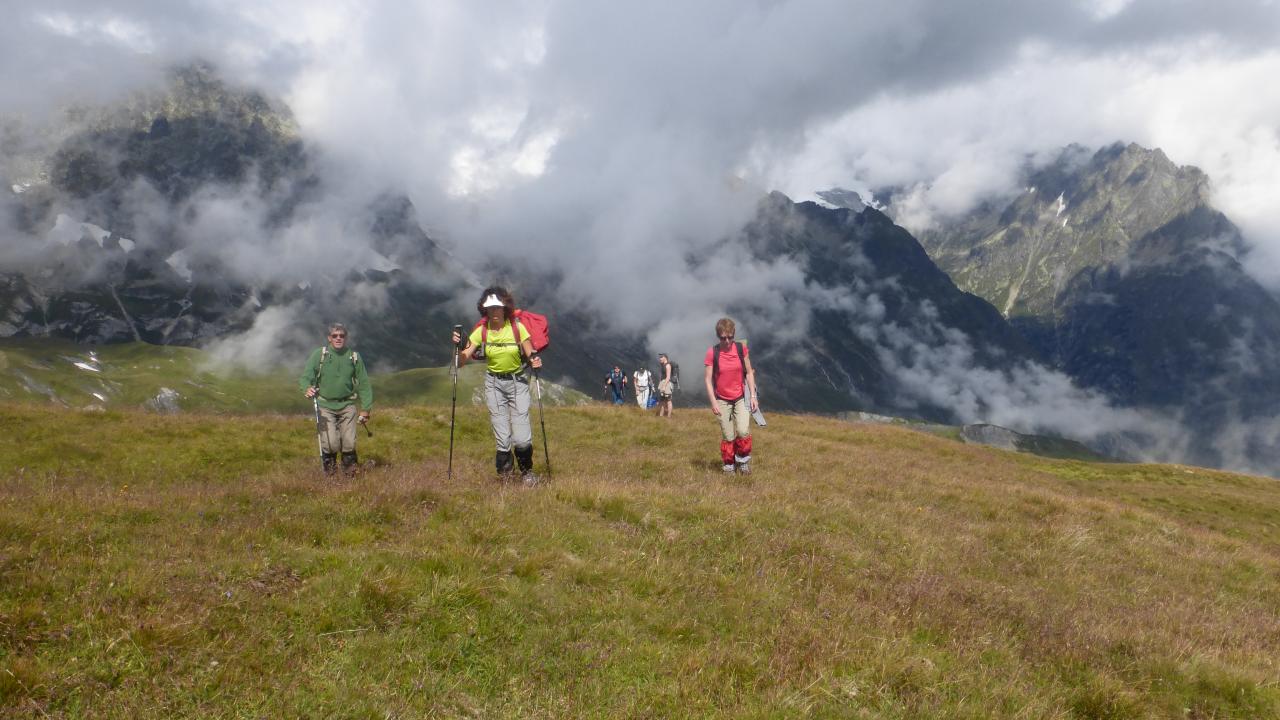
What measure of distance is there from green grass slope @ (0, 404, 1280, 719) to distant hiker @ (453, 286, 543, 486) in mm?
886

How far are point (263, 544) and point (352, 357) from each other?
8.84 metres

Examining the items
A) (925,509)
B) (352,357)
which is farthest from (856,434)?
(352,357)

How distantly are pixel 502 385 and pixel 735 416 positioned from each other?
236 inches

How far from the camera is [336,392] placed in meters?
15.2

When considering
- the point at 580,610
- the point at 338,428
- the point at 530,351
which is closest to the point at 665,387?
the point at 338,428

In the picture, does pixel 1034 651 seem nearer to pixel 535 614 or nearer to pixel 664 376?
pixel 535 614

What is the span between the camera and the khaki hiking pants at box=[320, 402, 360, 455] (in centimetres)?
1537

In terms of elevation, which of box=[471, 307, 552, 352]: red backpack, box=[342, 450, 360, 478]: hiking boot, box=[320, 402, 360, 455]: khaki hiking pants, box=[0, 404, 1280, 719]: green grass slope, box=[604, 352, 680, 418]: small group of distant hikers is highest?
box=[471, 307, 552, 352]: red backpack

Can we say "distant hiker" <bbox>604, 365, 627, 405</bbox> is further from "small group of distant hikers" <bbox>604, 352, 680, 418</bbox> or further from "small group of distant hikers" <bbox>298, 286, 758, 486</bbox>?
"small group of distant hikers" <bbox>298, 286, 758, 486</bbox>

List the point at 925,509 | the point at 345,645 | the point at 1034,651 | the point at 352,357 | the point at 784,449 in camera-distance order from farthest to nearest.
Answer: the point at 784,449
the point at 352,357
the point at 925,509
the point at 1034,651
the point at 345,645

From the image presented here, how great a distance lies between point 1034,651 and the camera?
7.31 meters

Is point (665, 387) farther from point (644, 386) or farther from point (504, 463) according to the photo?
point (504, 463)

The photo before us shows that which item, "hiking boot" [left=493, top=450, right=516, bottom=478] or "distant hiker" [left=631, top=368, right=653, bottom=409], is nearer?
"hiking boot" [left=493, top=450, right=516, bottom=478]

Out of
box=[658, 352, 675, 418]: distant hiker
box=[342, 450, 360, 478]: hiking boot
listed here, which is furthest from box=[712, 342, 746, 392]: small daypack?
box=[658, 352, 675, 418]: distant hiker
